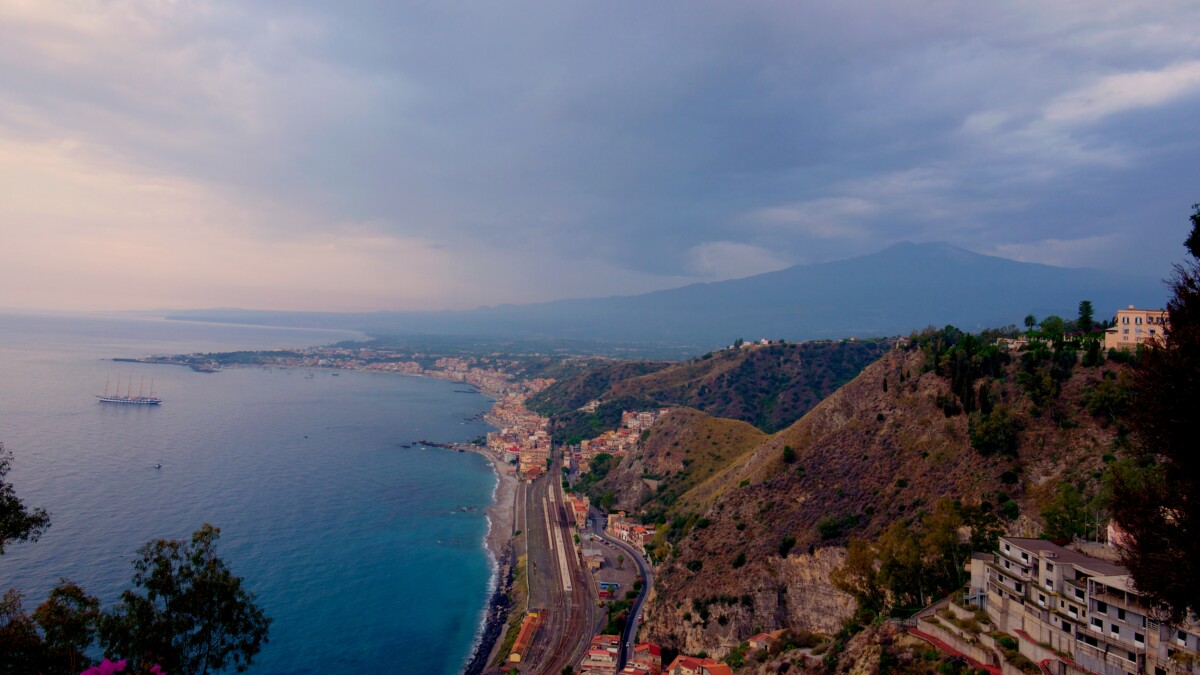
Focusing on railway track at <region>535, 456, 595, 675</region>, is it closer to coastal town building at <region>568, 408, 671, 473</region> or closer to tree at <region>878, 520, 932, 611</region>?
tree at <region>878, 520, 932, 611</region>

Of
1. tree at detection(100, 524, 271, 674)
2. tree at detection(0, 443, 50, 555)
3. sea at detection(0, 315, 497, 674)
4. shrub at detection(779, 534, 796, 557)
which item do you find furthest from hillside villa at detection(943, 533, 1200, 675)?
sea at detection(0, 315, 497, 674)

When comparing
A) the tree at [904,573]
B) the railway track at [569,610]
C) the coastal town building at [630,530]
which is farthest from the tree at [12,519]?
the coastal town building at [630,530]

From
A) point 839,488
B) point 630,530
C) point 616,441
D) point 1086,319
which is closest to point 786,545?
point 839,488

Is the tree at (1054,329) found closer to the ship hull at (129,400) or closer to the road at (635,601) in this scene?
the road at (635,601)

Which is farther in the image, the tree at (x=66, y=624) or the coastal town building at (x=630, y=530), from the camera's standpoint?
the coastal town building at (x=630, y=530)

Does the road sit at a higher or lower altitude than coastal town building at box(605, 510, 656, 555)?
lower
